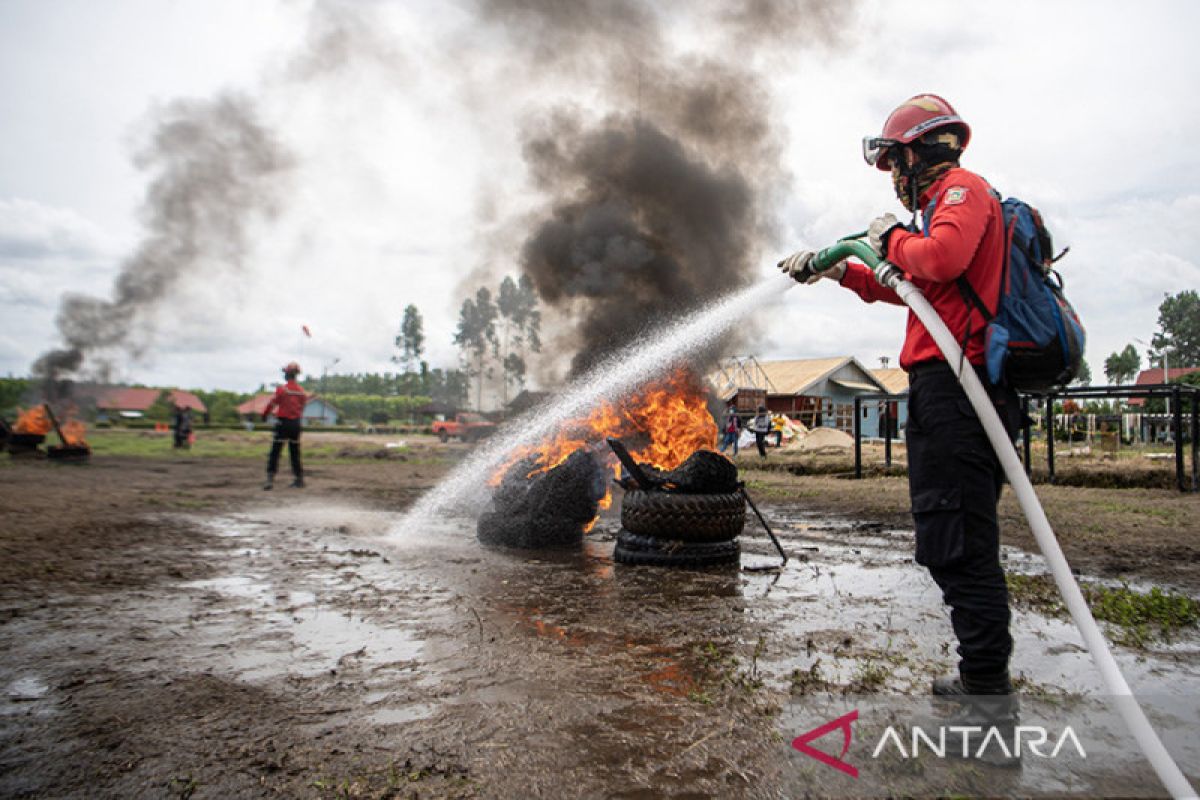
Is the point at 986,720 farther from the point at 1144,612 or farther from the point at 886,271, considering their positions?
the point at 1144,612

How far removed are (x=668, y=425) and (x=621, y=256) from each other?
4.66 meters

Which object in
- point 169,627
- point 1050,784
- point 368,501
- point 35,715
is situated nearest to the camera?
point 1050,784

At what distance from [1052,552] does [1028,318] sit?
2.83 feet

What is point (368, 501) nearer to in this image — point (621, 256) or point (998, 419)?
point (621, 256)

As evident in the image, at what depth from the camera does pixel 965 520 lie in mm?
2633

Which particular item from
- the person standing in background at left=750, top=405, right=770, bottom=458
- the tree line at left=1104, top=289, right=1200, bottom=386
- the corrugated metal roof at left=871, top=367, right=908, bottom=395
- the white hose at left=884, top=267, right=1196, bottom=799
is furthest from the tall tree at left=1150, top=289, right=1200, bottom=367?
the white hose at left=884, top=267, right=1196, bottom=799

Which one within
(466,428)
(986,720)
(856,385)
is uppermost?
(856,385)

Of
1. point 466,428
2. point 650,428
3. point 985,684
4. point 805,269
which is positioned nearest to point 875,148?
point 805,269

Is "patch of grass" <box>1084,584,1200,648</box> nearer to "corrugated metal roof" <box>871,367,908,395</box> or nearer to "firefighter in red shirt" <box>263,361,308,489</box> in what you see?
"firefighter in red shirt" <box>263,361,308,489</box>

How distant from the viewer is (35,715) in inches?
112

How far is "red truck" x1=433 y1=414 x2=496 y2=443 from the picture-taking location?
1368 inches

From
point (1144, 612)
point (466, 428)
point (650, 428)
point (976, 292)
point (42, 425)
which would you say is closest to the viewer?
point (976, 292)

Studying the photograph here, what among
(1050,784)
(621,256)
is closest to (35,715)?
(1050,784)

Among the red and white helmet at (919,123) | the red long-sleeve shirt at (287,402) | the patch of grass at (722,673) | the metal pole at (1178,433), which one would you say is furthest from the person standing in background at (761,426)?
the red and white helmet at (919,123)
